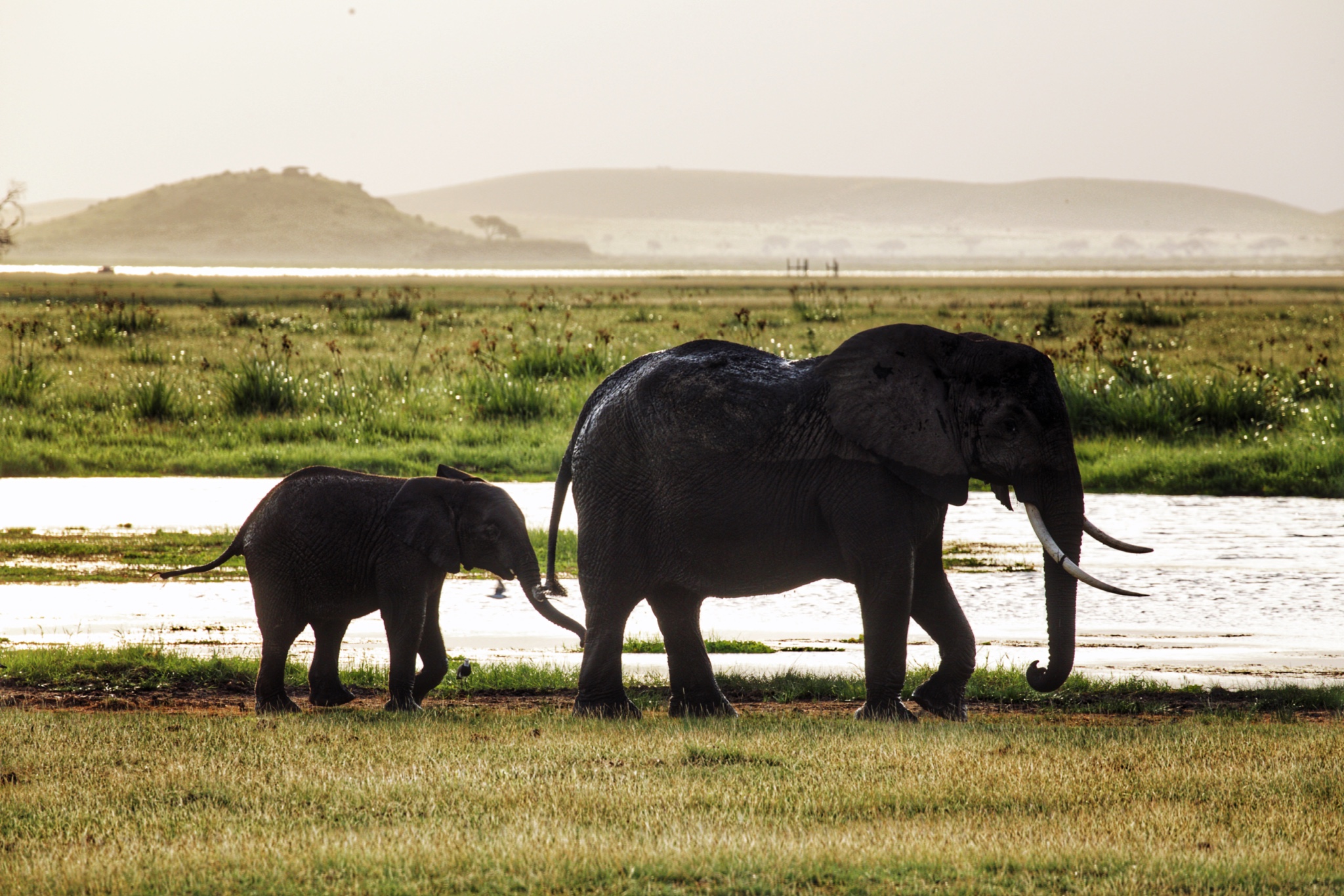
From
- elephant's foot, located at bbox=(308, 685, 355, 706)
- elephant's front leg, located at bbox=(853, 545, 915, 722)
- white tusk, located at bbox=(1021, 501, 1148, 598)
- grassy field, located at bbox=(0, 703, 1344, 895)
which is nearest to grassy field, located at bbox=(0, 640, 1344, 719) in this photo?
elephant's foot, located at bbox=(308, 685, 355, 706)

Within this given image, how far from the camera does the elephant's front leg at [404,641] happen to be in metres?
8.76

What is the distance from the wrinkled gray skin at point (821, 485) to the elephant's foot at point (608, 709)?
1 centimetres

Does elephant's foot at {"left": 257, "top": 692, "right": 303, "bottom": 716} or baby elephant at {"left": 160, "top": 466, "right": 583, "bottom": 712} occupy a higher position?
baby elephant at {"left": 160, "top": 466, "right": 583, "bottom": 712}

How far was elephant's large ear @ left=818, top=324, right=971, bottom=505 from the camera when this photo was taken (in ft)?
27.3

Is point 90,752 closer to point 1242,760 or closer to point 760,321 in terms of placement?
point 1242,760

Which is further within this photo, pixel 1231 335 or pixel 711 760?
pixel 1231 335

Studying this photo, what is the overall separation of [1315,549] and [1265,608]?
3.19 m

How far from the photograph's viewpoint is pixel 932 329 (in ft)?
29.2

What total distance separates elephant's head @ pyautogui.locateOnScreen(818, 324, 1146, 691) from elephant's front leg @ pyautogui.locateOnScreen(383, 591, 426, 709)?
2537mm

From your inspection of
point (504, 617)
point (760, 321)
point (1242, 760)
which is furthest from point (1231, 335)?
point (1242, 760)

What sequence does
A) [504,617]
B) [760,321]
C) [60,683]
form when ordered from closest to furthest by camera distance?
[60,683] → [504,617] → [760,321]

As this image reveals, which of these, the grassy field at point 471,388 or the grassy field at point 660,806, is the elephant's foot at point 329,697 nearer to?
the grassy field at point 660,806

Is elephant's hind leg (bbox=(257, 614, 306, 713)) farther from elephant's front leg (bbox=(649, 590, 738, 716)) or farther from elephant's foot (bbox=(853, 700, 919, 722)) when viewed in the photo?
elephant's foot (bbox=(853, 700, 919, 722))

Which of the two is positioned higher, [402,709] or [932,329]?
[932,329]
